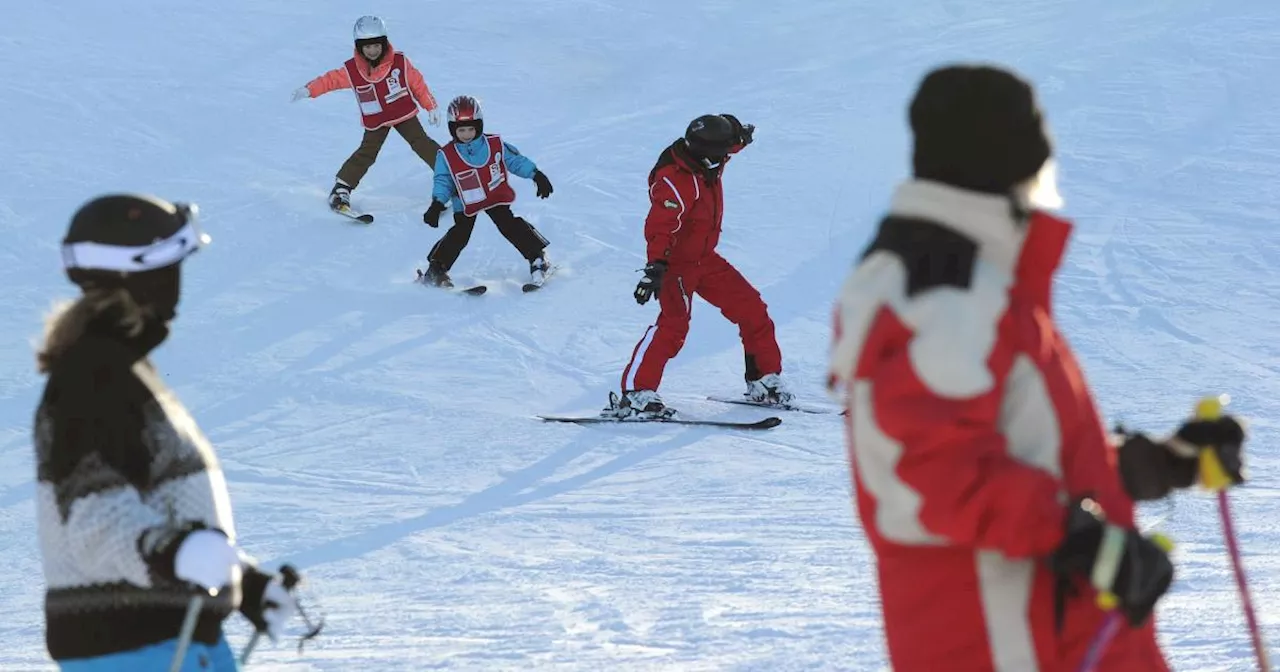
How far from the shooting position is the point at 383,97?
35.3 ft

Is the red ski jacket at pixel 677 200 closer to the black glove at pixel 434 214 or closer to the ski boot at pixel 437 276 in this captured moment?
the black glove at pixel 434 214

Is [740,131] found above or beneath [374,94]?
above

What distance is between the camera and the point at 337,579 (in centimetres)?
539

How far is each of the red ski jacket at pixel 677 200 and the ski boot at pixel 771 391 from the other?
76 centimetres

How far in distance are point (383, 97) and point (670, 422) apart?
13.9 ft

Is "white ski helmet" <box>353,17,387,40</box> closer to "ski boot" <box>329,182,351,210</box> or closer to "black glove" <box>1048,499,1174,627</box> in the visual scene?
"ski boot" <box>329,182,351,210</box>

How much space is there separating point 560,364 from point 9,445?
9.00 ft

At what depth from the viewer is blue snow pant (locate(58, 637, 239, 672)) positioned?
8.66 feet

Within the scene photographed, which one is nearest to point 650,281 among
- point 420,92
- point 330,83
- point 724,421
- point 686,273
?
point 686,273

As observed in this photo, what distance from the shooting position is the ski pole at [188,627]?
2598 mm

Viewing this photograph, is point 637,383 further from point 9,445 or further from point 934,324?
point 934,324

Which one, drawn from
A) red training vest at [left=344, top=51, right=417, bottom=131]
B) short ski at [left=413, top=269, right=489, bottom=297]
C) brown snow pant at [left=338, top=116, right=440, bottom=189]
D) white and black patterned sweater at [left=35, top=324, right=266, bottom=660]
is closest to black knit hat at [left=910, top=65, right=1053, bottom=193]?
white and black patterned sweater at [left=35, top=324, right=266, bottom=660]

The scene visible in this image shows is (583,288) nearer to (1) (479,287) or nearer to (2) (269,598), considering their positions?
(1) (479,287)

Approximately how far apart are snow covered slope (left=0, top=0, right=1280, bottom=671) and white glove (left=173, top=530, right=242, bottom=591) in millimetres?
1984
